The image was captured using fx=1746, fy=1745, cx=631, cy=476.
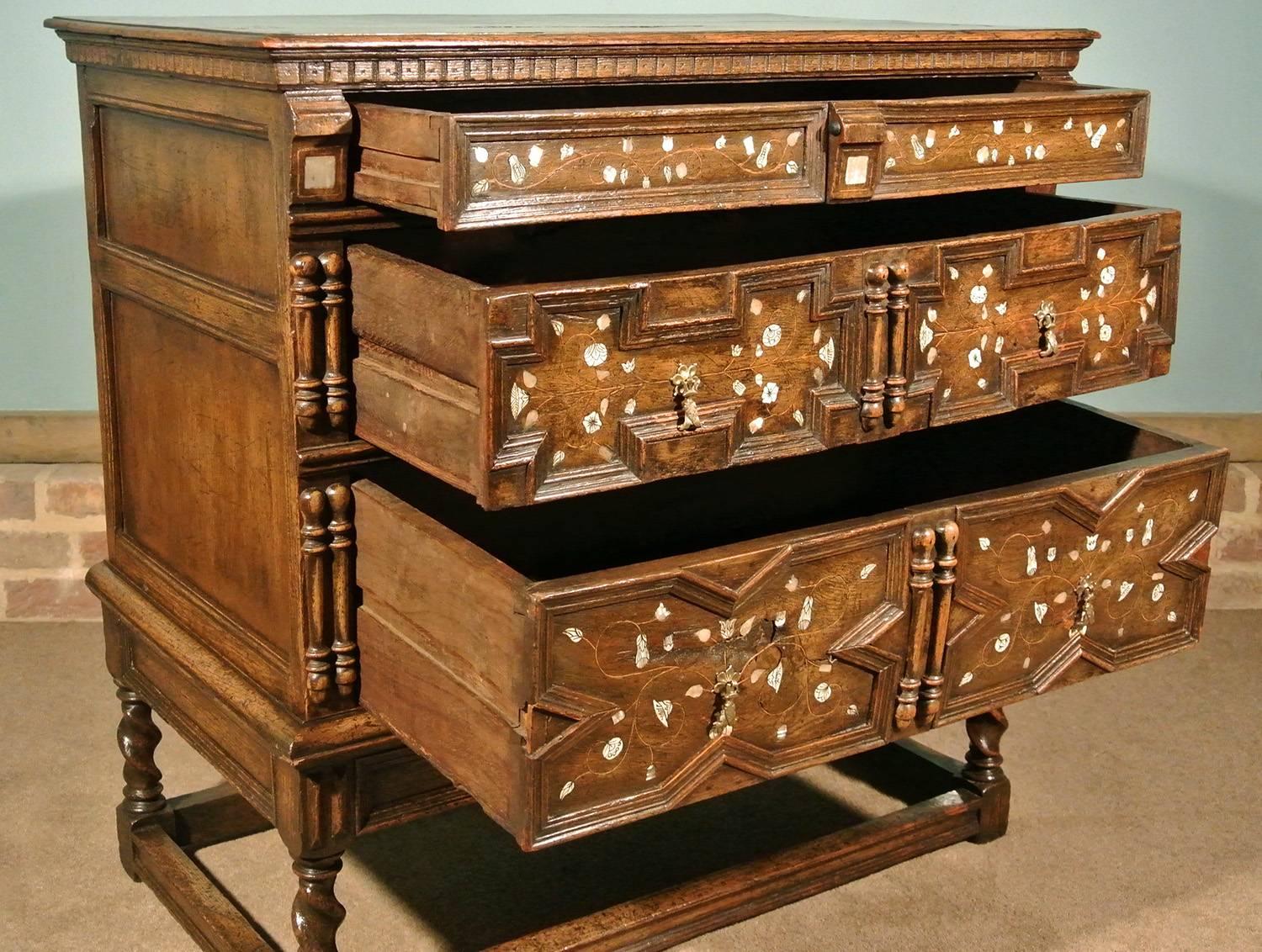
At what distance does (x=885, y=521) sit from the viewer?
1812mm

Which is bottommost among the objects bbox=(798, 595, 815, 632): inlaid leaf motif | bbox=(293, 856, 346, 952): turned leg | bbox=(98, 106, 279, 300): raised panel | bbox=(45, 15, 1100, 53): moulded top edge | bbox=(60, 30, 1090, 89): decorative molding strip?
bbox=(293, 856, 346, 952): turned leg

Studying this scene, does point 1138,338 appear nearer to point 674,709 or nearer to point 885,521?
point 885,521

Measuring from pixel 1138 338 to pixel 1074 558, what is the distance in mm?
278

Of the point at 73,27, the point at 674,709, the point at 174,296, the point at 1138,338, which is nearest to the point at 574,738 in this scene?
the point at 674,709

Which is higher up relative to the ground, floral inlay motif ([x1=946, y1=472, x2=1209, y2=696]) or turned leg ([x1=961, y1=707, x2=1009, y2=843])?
floral inlay motif ([x1=946, y1=472, x2=1209, y2=696])

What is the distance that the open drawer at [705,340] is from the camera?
1.56m

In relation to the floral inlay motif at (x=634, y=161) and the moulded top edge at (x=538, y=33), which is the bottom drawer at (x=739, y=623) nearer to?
the floral inlay motif at (x=634, y=161)

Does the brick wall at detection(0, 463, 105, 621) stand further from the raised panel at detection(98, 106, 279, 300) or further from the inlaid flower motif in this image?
the inlaid flower motif

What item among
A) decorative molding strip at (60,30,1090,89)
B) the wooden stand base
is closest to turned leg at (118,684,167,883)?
the wooden stand base

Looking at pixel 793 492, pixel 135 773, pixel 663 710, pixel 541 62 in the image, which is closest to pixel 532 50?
pixel 541 62

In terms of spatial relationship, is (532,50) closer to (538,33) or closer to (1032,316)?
(538,33)

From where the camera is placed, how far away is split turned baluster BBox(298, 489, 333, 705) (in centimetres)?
179

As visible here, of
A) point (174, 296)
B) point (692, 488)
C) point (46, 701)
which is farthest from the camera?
point (46, 701)

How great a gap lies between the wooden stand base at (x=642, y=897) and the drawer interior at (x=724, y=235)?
714mm
